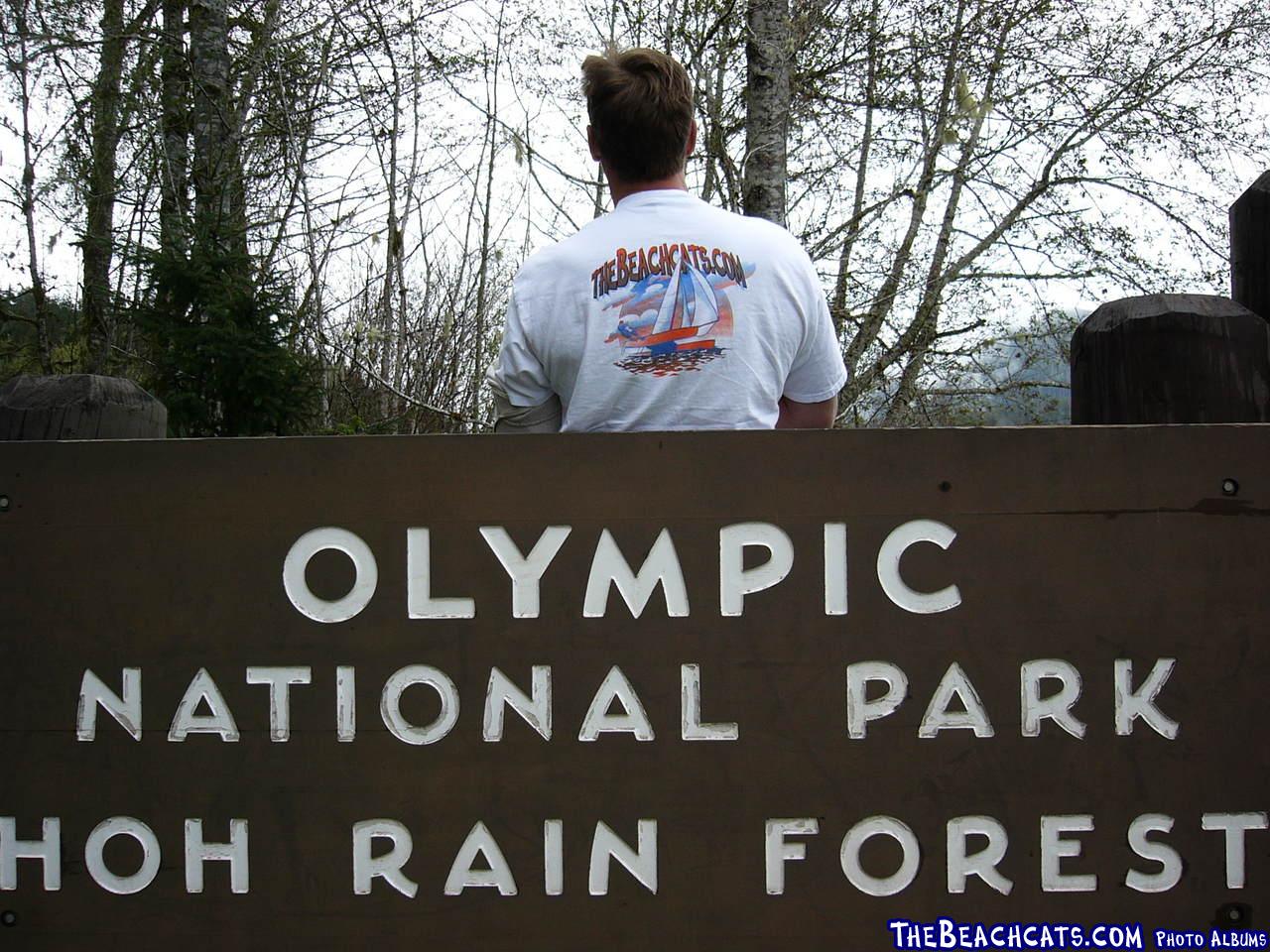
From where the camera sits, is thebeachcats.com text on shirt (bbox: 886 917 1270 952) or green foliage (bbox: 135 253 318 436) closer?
thebeachcats.com text on shirt (bbox: 886 917 1270 952)

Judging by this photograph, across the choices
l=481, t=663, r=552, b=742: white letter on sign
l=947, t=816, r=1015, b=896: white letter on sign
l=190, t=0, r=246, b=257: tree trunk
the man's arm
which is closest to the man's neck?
the man's arm

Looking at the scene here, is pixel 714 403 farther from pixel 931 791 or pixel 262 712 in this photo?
pixel 262 712

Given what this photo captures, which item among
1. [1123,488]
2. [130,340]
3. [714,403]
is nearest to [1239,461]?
[1123,488]

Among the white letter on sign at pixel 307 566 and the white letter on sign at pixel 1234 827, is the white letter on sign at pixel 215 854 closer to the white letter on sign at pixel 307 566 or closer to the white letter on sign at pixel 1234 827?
the white letter on sign at pixel 307 566

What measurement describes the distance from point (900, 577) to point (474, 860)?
2.00ft

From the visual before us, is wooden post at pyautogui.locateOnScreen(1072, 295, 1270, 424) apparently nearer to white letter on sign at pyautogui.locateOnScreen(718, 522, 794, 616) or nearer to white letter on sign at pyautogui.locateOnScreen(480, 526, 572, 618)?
white letter on sign at pyautogui.locateOnScreen(718, 522, 794, 616)

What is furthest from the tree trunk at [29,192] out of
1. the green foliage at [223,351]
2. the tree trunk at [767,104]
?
the tree trunk at [767,104]

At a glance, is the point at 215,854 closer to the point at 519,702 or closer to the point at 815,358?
the point at 519,702

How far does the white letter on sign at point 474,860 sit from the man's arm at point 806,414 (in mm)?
752

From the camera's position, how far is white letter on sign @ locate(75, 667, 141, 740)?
140 centimetres

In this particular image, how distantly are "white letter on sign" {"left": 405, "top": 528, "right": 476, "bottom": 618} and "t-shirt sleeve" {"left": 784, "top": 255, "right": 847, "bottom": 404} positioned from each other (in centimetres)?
61

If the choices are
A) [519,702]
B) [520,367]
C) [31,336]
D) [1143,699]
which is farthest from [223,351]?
[1143,699]

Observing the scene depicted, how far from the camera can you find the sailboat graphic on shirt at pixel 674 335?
1.60m

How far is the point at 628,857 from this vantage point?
53.6 inches
